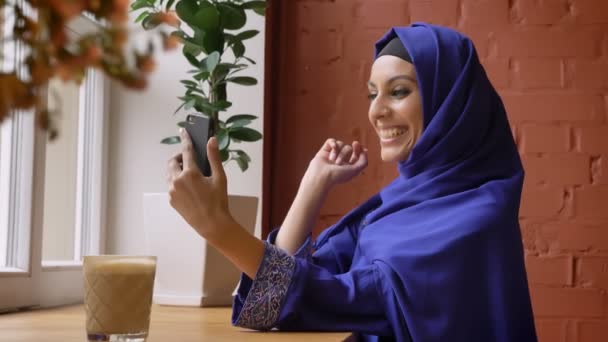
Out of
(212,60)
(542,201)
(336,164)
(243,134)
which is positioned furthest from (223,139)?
(542,201)

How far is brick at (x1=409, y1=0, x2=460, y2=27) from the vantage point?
2.14 m

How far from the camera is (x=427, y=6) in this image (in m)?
2.16

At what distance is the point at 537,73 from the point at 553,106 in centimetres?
10

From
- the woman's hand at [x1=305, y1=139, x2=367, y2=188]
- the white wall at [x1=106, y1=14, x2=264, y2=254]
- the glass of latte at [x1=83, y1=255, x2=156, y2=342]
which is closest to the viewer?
the glass of latte at [x1=83, y1=255, x2=156, y2=342]

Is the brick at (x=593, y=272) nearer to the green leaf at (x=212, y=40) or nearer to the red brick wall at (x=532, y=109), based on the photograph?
the red brick wall at (x=532, y=109)

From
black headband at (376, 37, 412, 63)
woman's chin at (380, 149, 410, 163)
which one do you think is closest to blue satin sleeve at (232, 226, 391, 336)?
woman's chin at (380, 149, 410, 163)

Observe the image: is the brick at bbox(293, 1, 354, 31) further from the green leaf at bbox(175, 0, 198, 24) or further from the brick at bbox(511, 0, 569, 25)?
the green leaf at bbox(175, 0, 198, 24)

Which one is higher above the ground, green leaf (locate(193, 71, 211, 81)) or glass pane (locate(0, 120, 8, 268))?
green leaf (locate(193, 71, 211, 81))

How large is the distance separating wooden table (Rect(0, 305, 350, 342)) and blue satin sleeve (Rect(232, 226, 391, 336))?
0.02 metres

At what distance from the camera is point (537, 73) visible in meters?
2.10

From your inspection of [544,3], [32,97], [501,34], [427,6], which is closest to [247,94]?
[427,6]

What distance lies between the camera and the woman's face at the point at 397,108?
1384 mm

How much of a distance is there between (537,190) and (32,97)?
1.94 meters

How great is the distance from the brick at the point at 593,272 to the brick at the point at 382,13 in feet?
2.58
